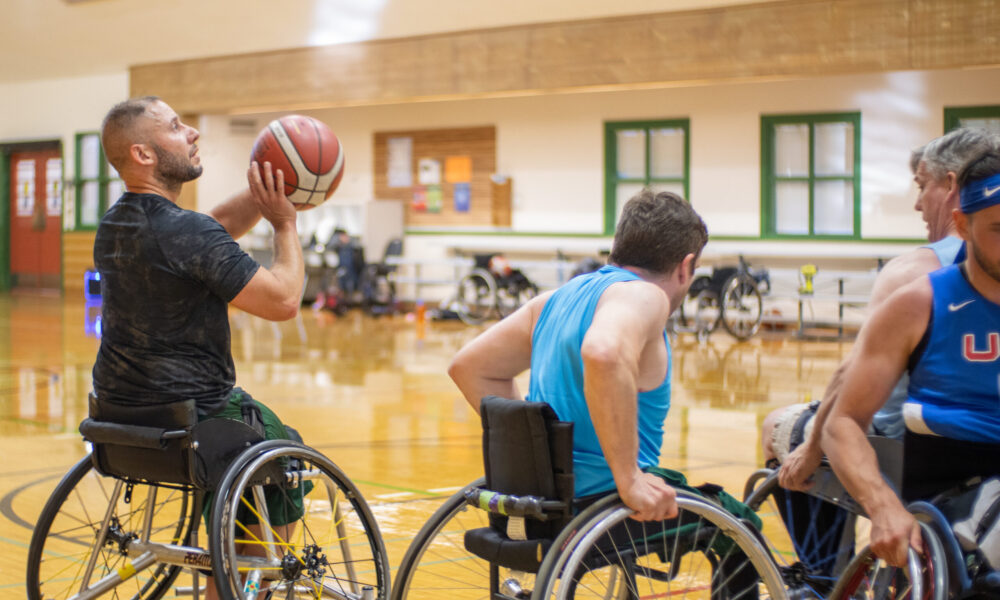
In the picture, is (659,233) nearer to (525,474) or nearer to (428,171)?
(525,474)

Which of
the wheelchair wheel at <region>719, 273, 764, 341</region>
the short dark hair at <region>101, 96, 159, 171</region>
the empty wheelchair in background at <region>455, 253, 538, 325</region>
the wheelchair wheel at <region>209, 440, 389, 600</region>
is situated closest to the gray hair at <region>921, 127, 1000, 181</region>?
the wheelchair wheel at <region>209, 440, 389, 600</region>

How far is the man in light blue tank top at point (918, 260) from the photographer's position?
2.67 metres

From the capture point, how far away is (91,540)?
3932 millimetres

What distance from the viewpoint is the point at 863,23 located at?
10.6m

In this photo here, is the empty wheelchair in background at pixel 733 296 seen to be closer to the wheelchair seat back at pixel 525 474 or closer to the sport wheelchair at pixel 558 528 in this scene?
the sport wheelchair at pixel 558 528

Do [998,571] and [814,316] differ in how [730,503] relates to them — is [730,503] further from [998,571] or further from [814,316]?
[814,316]

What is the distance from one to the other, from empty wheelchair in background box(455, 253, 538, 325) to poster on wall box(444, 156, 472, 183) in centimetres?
124

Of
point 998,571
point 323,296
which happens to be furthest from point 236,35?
point 998,571

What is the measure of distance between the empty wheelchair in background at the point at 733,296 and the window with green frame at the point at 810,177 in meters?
0.91

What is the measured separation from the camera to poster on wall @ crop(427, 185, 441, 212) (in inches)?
581

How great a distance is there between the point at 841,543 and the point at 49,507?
1986 mm

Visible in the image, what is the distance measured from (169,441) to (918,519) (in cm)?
156

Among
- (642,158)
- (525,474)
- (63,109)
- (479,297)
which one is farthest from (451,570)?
(63,109)

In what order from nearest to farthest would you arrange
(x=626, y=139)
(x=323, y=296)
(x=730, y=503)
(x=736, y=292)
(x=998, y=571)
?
(x=998, y=571) < (x=730, y=503) < (x=736, y=292) < (x=626, y=139) < (x=323, y=296)
